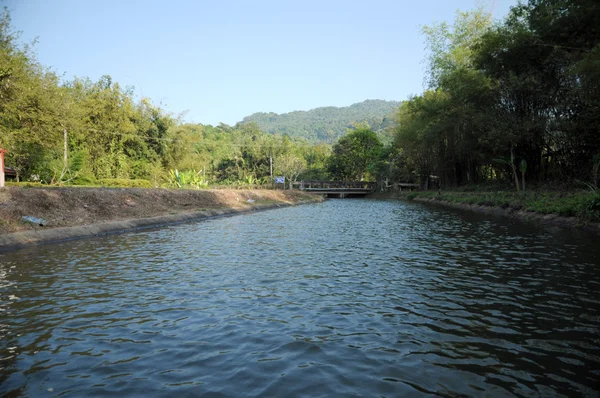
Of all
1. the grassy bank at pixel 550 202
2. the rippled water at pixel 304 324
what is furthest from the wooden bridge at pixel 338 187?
the rippled water at pixel 304 324

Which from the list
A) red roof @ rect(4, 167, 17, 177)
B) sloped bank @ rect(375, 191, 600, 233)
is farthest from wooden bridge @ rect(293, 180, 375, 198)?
red roof @ rect(4, 167, 17, 177)

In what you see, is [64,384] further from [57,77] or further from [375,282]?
[57,77]

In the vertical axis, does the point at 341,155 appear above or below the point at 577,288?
above

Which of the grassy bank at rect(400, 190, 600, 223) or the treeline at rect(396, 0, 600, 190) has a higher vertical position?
the treeline at rect(396, 0, 600, 190)

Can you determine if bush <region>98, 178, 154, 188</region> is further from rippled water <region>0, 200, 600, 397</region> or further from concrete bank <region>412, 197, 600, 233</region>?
concrete bank <region>412, 197, 600, 233</region>

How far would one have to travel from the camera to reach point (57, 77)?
26.9 meters

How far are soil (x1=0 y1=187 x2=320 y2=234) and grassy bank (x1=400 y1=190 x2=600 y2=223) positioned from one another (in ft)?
54.4

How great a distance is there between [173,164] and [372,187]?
103 ft

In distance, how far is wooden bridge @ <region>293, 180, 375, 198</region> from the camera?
191 ft

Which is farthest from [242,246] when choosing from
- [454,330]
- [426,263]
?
[454,330]

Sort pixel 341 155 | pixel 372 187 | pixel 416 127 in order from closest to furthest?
pixel 416 127
pixel 372 187
pixel 341 155

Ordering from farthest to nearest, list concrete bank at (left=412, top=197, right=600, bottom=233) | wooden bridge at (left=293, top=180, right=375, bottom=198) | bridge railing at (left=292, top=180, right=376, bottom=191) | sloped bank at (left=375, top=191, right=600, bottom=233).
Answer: bridge railing at (left=292, top=180, right=376, bottom=191) < wooden bridge at (left=293, top=180, right=375, bottom=198) < sloped bank at (left=375, top=191, right=600, bottom=233) < concrete bank at (left=412, top=197, right=600, bottom=233)

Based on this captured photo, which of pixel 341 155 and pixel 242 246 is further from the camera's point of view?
pixel 341 155

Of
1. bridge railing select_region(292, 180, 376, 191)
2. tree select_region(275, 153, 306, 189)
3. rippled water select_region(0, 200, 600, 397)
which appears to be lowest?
rippled water select_region(0, 200, 600, 397)
